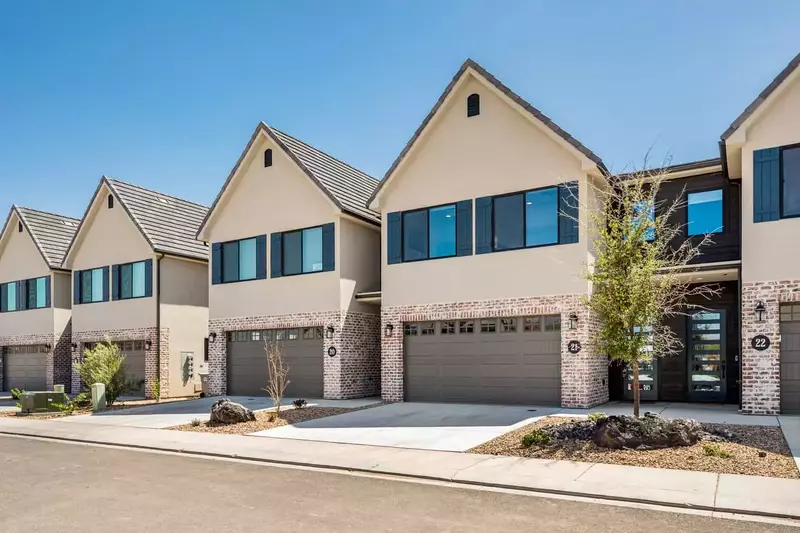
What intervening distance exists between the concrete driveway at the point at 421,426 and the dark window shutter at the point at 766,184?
6443 millimetres

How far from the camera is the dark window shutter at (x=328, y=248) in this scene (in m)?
19.6

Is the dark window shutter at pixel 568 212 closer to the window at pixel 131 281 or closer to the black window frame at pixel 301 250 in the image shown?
the black window frame at pixel 301 250

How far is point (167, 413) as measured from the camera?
59.1 feet

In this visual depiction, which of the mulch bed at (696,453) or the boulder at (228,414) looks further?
the boulder at (228,414)

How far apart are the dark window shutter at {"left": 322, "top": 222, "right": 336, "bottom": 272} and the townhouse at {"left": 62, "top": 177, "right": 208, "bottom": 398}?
24.9ft

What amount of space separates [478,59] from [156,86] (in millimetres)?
8569

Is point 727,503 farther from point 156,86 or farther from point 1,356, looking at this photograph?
point 1,356

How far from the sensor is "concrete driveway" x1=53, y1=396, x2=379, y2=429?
640 inches

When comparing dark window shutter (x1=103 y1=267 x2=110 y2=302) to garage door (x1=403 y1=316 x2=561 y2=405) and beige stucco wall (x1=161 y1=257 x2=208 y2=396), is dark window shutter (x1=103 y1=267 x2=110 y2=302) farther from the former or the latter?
garage door (x1=403 y1=316 x2=561 y2=405)

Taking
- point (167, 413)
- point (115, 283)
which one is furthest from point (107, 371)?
point (115, 283)

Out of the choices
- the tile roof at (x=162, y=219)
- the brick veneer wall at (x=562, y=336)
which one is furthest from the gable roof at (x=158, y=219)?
the brick veneer wall at (x=562, y=336)

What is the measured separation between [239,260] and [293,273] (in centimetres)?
261

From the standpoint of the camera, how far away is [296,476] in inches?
379

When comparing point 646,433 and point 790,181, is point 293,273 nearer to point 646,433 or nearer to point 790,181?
point 646,433
